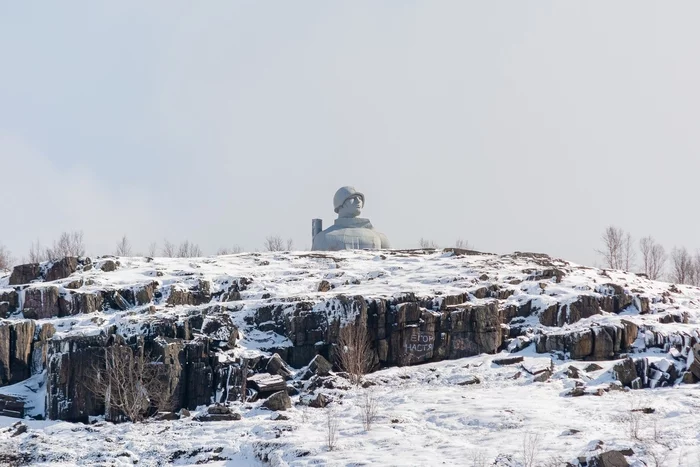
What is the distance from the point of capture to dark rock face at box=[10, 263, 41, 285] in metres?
53.7

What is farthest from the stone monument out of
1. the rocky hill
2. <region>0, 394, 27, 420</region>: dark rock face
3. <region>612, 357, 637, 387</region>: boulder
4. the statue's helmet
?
<region>0, 394, 27, 420</region>: dark rock face

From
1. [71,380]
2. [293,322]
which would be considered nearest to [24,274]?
[71,380]

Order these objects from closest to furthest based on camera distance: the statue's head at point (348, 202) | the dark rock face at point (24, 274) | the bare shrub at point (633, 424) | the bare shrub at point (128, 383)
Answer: the bare shrub at point (633, 424)
the bare shrub at point (128, 383)
the dark rock face at point (24, 274)
the statue's head at point (348, 202)

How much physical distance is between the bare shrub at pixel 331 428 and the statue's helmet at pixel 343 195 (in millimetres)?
33667

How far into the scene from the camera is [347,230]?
71.1 meters

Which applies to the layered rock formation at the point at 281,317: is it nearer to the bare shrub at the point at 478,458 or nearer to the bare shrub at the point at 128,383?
the bare shrub at the point at 128,383

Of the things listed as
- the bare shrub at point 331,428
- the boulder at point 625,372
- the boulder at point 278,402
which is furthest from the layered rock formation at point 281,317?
the bare shrub at point 331,428

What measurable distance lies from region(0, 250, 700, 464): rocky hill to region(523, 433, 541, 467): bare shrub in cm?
757

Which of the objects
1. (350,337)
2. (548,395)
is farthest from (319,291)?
(548,395)

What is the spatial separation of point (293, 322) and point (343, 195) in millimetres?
26098

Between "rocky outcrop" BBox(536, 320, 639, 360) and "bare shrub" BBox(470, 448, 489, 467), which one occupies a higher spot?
"rocky outcrop" BBox(536, 320, 639, 360)

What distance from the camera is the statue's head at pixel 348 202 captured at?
7306 cm

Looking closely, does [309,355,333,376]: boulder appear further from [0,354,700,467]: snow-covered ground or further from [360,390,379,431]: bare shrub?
[360,390,379,431]: bare shrub

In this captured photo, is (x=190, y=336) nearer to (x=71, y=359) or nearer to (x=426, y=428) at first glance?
(x=71, y=359)
